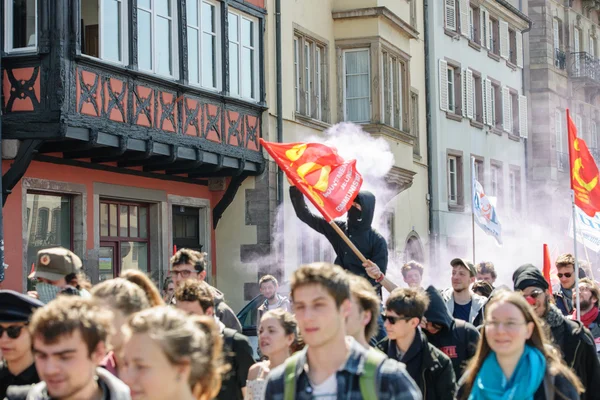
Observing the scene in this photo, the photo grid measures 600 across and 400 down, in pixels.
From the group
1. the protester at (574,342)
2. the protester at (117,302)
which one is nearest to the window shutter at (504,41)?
the protester at (574,342)

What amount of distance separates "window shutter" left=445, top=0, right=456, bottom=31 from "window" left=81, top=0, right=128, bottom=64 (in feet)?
52.9

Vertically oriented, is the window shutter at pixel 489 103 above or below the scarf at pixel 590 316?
above

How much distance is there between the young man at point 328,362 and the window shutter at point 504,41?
33716 millimetres

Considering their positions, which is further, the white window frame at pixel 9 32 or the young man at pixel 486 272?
the white window frame at pixel 9 32

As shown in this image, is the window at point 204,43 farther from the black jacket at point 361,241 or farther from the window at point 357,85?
the black jacket at point 361,241

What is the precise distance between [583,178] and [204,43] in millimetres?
7380

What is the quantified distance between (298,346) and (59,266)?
1534 millimetres

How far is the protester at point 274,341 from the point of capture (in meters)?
7.57

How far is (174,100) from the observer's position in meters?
19.3

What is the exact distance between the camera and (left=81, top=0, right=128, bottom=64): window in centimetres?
1739

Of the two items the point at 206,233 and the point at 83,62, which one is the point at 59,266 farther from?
the point at 206,233

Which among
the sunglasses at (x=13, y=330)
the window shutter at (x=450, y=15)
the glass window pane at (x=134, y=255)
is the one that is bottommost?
the sunglasses at (x=13, y=330)

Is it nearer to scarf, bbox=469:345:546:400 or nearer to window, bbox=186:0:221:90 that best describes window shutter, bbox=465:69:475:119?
window, bbox=186:0:221:90

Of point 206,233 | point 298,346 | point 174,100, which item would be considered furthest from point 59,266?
point 206,233
